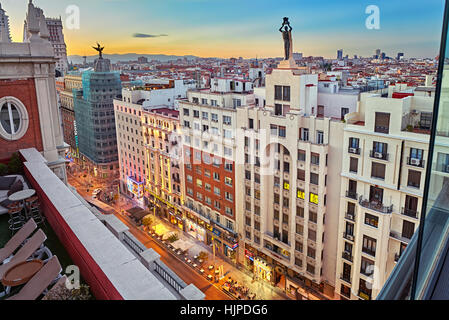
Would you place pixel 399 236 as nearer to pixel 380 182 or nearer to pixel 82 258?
pixel 380 182

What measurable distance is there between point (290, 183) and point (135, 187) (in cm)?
3362

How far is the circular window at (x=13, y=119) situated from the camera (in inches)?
633

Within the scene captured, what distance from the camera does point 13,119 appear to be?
53.7 ft

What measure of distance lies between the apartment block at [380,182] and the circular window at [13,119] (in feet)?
67.3

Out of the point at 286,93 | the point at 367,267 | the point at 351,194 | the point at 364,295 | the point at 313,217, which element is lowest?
the point at 364,295

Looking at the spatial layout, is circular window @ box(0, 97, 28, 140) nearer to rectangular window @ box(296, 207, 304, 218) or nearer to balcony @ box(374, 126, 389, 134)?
balcony @ box(374, 126, 389, 134)

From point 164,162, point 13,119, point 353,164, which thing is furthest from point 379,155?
point 164,162

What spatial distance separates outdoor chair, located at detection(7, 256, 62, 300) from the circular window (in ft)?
37.4

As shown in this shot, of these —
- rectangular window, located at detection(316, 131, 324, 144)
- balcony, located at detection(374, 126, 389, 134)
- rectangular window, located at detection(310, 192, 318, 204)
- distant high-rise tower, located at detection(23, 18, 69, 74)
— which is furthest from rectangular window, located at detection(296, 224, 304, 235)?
distant high-rise tower, located at detection(23, 18, 69, 74)

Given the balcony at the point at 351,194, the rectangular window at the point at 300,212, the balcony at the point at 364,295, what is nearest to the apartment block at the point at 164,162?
the rectangular window at the point at 300,212

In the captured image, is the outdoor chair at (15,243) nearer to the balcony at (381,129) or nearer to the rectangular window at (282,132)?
the balcony at (381,129)

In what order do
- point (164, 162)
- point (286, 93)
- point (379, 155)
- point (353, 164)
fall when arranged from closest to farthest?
point (379, 155)
point (353, 164)
point (286, 93)
point (164, 162)

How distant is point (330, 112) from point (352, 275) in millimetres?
14028

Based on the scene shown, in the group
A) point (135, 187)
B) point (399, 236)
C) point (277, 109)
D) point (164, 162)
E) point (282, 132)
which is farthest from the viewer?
point (135, 187)
